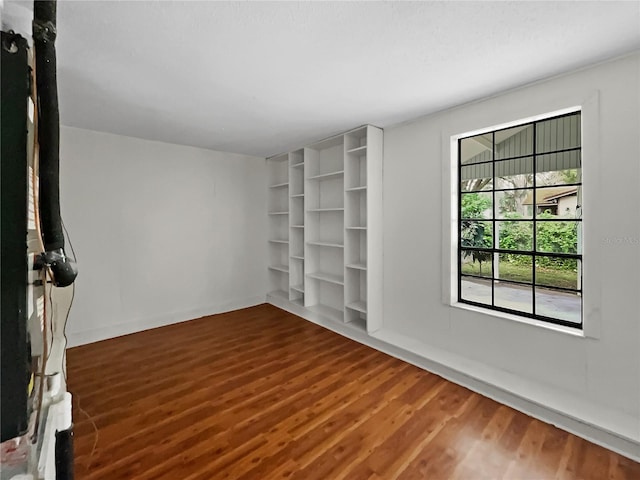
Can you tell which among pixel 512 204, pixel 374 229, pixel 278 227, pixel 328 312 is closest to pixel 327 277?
pixel 328 312

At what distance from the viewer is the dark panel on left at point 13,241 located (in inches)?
31.6

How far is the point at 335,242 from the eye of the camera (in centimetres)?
432

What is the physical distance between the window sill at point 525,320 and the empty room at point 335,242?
24 mm

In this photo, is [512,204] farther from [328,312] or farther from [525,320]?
[328,312]

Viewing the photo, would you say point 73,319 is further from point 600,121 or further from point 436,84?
point 600,121

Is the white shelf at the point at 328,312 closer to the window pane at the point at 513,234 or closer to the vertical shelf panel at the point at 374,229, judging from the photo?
the vertical shelf panel at the point at 374,229

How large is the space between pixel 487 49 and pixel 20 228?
2.47 metres

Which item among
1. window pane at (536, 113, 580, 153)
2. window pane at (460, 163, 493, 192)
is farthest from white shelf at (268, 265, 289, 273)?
window pane at (536, 113, 580, 153)

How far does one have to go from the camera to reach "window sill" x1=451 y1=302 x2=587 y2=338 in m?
2.21

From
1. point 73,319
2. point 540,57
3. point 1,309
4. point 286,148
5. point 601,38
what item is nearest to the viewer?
point 1,309

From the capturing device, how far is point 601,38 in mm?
1763

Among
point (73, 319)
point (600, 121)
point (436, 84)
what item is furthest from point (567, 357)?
point (73, 319)

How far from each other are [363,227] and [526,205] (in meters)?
2.26

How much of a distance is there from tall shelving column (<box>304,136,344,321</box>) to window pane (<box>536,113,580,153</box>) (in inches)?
89.1
